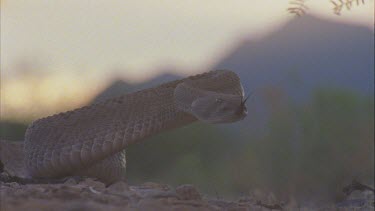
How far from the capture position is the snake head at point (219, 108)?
6992 mm

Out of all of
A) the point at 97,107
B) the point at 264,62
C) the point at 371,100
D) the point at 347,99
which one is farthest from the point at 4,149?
the point at 264,62

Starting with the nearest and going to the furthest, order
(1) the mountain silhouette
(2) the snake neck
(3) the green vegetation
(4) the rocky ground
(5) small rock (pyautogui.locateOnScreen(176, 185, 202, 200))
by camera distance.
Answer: (4) the rocky ground
(5) small rock (pyautogui.locateOnScreen(176, 185, 202, 200))
(2) the snake neck
(3) the green vegetation
(1) the mountain silhouette

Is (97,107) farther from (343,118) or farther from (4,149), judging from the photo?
(343,118)

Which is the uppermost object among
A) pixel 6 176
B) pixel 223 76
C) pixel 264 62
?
pixel 223 76

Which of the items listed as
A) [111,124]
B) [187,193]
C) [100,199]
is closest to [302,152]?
[111,124]

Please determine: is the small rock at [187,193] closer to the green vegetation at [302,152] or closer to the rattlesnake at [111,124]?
the rattlesnake at [111,124]

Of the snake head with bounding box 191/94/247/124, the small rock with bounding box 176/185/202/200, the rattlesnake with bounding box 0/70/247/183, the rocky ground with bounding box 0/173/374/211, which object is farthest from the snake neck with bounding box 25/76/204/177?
the small rock with bounding box 176/185/202/200

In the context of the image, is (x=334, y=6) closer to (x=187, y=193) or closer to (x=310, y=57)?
(x=187, y=193)

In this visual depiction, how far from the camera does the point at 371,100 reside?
18.5m

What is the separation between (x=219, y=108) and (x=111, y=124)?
819mm

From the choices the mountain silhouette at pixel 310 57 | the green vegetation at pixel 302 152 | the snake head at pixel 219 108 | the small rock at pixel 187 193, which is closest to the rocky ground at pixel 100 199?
the small rock at pixel 187 193

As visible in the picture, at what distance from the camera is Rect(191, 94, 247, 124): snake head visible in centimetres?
699

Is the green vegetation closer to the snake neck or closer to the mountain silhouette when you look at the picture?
the mountain silhouette

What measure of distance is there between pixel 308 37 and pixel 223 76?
63.4 ft
